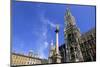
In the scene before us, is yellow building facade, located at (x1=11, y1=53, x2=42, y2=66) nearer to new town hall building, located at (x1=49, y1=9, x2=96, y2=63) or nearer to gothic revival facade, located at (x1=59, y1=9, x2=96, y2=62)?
new town hall building, located at (x1=49, y1=9, x2=96, y2=63)

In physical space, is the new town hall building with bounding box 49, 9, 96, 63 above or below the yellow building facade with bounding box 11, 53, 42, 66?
above

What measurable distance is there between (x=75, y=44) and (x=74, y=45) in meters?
0.02

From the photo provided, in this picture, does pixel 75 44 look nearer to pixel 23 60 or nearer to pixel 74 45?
pixel 74 45

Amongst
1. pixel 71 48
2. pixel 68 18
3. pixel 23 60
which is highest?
pixel 68 18

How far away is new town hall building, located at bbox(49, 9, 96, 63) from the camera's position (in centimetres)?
253

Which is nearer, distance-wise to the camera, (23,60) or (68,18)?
(23,60)

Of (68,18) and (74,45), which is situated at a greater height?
(68,18)

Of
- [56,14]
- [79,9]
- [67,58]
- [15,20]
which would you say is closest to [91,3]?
[79,9]

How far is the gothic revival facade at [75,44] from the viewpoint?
2.54 metres

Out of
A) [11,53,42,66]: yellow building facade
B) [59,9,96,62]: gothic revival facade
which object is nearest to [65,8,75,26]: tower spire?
[59,9,96,62]: gothic revival facade

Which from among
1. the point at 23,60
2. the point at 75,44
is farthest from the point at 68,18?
the point at 23,60

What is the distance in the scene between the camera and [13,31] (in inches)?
92.0

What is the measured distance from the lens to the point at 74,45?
2.59 metres
